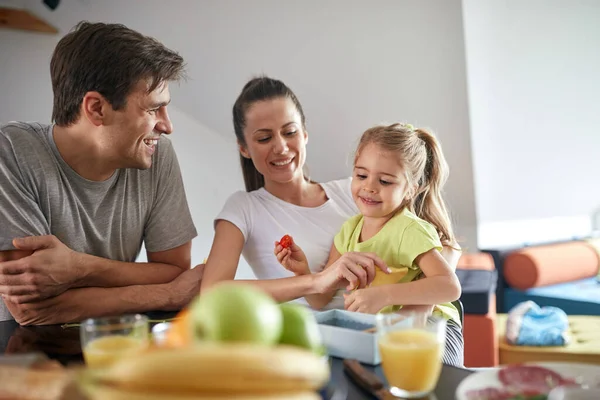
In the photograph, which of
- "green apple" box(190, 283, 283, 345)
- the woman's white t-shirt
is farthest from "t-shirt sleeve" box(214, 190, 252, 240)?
"green apple" box(190, 283, 283, 345)

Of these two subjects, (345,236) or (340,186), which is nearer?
(345,236)

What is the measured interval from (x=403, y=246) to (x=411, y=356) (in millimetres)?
828

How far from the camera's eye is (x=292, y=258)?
1.85 metres

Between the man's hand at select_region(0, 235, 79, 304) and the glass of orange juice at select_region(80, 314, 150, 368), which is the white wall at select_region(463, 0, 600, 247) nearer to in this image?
the man's hand at select_region(0, 235, 79, 304)

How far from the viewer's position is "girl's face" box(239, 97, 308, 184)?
2047mm

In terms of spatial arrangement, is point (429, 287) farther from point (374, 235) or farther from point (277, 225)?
point (277, 225)

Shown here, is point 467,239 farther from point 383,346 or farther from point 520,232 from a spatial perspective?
point 383,346

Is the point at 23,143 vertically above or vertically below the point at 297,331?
above

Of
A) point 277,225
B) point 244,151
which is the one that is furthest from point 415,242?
point 244,151

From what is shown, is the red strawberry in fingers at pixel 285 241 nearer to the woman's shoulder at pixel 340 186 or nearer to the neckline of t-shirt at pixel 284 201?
the neckline of t-shirt at pixel 284 201

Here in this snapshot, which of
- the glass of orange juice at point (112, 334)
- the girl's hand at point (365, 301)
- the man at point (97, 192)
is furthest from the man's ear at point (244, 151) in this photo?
the glass of orange juice at point (112, 334)

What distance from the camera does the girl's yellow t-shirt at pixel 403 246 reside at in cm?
169

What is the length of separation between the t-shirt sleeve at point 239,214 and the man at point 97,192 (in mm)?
162

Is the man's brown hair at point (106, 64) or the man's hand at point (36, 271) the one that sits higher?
the man's brown hair at point (106, 64)
